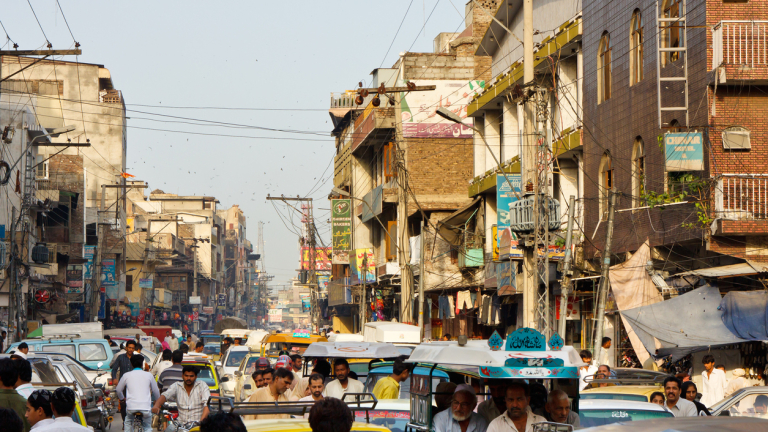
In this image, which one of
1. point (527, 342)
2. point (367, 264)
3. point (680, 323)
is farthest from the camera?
point (367, 264)

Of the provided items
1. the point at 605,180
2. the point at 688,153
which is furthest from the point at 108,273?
the point at 688,153

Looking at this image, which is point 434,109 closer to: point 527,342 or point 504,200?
point 504,200

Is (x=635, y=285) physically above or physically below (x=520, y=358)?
above

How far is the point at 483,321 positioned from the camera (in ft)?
111

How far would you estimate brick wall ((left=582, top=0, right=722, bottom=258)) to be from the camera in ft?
63.4

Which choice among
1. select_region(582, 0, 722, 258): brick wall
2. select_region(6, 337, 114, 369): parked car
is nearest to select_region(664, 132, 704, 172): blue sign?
select_region(582, 0, 722, 258): brick wall

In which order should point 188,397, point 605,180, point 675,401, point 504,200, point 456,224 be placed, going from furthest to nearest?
point 456,224 < point 504,200 < point 605,180 < point 188,397 < point 675,401

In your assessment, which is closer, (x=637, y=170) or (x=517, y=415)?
(x=517, y=415)

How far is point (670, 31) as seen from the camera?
69.0 feet

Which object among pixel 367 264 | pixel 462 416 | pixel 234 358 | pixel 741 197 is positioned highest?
pixel 741 197

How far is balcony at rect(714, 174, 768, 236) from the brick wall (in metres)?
0.69

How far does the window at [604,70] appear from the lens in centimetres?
2422

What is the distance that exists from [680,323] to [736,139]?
4047mm

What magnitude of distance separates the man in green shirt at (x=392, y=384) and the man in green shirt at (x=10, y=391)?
4617mm
